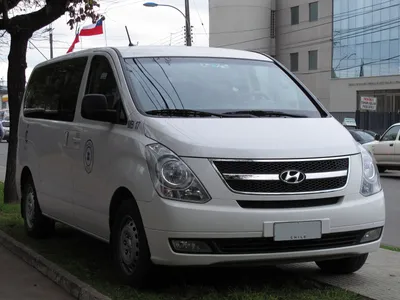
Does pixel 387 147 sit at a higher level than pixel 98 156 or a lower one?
lower

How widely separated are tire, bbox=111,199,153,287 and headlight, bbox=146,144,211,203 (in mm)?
407

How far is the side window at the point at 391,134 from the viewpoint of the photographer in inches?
715

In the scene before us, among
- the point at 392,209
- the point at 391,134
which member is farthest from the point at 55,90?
the point at 391,134

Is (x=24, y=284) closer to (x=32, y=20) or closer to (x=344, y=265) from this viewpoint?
(x=344, y=265)

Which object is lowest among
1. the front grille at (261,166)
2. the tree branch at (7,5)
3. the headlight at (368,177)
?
the headlight at (368,177)

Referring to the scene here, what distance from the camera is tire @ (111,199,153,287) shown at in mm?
4656

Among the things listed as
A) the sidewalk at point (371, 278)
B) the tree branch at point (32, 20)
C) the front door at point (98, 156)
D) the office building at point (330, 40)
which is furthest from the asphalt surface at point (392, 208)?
the office building at point (330, 40)

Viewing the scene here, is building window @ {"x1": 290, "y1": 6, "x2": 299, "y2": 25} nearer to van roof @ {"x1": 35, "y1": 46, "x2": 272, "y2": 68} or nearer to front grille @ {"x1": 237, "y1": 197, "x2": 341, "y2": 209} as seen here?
van roof @ {"x1": 35, "y1": 46, "x2": 272, "y2": 68}

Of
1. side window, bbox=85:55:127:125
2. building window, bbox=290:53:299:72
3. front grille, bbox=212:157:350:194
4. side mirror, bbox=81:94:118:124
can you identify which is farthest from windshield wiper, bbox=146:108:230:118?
building window, bbox=290:53:299:72

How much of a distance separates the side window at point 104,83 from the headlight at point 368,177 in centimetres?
198

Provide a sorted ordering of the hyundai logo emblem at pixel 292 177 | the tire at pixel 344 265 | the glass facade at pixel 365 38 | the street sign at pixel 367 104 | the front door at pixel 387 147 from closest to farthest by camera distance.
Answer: the hyundai logo emblem at pixel 292 177, the tire at pixel 344 265, the front door at pixel 387 147, the street sign at pixel 367 104, the glass facade at pixel 365 38

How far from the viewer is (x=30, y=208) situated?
7461mm

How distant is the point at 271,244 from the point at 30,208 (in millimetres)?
3980

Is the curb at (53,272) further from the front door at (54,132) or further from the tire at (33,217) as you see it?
the front door at (54,132)
